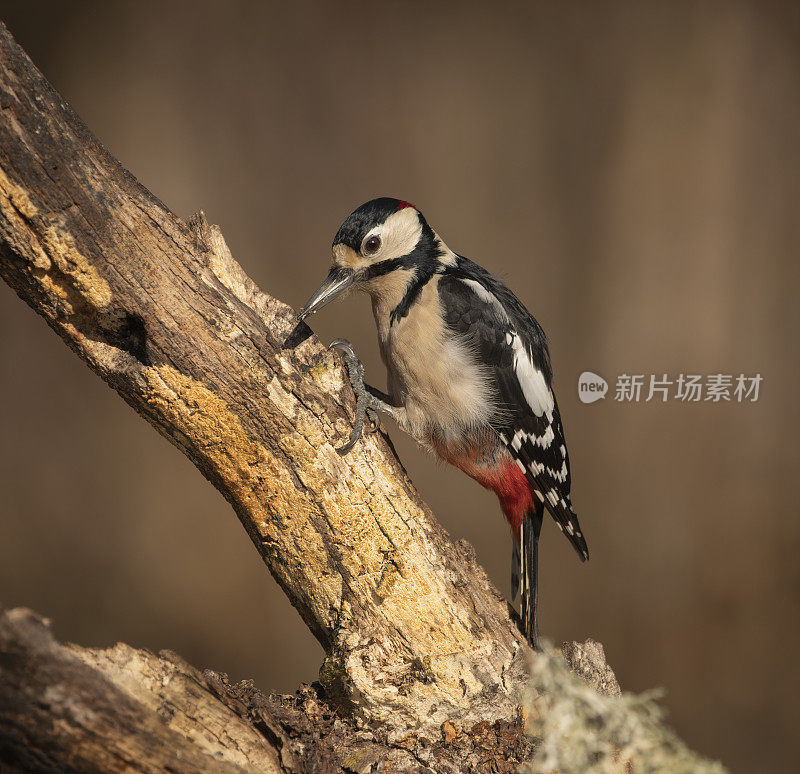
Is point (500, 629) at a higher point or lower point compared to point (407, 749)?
higher

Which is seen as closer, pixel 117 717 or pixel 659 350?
pixel 117 717

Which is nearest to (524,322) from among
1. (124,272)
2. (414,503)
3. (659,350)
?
(414,503)

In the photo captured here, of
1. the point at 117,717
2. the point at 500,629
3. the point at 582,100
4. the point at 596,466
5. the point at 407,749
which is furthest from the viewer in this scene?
the point at 596,466

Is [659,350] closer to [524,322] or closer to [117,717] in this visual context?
[524,322]

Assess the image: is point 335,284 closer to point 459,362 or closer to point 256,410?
point 459,362

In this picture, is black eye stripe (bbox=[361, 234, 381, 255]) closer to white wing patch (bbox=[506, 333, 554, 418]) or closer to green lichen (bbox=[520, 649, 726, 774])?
white wing patch (bbox=[506, 333, 554, 418])

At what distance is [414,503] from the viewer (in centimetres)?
117

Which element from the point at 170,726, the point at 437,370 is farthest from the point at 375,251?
the point at 170,726

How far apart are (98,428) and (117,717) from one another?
5.95ft

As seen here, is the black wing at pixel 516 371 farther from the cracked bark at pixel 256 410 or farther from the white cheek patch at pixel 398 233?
the cracked bark at pixel 256 410

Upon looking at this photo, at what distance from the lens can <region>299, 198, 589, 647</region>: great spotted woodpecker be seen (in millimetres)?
1405

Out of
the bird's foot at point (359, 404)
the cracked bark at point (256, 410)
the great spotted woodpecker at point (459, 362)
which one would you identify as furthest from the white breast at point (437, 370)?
the cracked bark at point (256, 410)

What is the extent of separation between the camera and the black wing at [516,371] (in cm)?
142

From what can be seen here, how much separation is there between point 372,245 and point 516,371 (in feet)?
1.30
